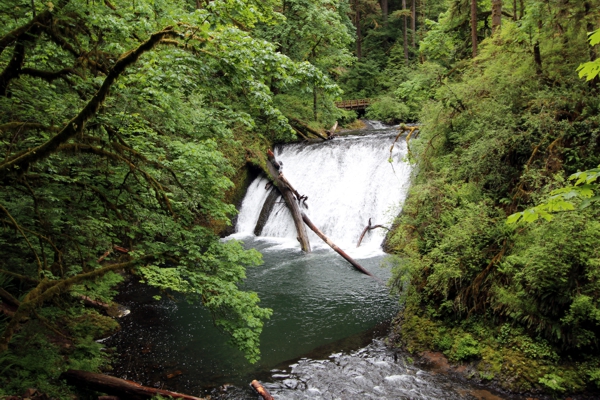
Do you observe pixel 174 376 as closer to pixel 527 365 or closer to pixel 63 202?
pixel 63 202

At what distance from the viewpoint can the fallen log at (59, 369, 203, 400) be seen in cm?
552

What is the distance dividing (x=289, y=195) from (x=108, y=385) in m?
10.7

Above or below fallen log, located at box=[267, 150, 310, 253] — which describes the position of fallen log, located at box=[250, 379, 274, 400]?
below

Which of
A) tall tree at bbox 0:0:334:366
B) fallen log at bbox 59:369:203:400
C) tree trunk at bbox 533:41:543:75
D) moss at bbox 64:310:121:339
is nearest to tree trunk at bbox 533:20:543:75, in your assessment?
tree trunk at bbox 533:41:543:75

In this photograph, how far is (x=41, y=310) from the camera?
17.5ft

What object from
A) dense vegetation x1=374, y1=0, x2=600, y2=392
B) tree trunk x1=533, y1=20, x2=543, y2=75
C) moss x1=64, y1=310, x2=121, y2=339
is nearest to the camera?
dense vegetation x1=374, y1=0, x2=600, y2=392

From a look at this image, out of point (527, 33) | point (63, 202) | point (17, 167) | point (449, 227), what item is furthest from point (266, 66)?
point (527, 33)

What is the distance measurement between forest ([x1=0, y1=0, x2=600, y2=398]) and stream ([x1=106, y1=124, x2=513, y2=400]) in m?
0.70

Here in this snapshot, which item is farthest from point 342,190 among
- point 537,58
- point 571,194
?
point 571,194

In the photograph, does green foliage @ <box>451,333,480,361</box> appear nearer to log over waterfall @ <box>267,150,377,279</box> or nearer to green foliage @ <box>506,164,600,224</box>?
green foliage @ <box>506,164,600,224</box>

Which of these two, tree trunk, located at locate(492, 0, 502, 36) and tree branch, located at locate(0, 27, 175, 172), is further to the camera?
tree trunk, located at locate(492, 0, 502, 36)

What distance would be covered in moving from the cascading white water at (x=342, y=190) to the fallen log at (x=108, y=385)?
8.46m

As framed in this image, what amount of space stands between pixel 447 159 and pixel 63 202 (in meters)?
7.53

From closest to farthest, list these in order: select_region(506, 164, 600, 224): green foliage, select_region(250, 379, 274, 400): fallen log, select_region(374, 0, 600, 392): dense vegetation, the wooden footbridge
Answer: select_region(506, 164, 600, 224): green foliage < select_region(374, 0, 600, 392): dense vegetation < select_region(250, 379, 274, 400): fallen log < the wooden footbridge
